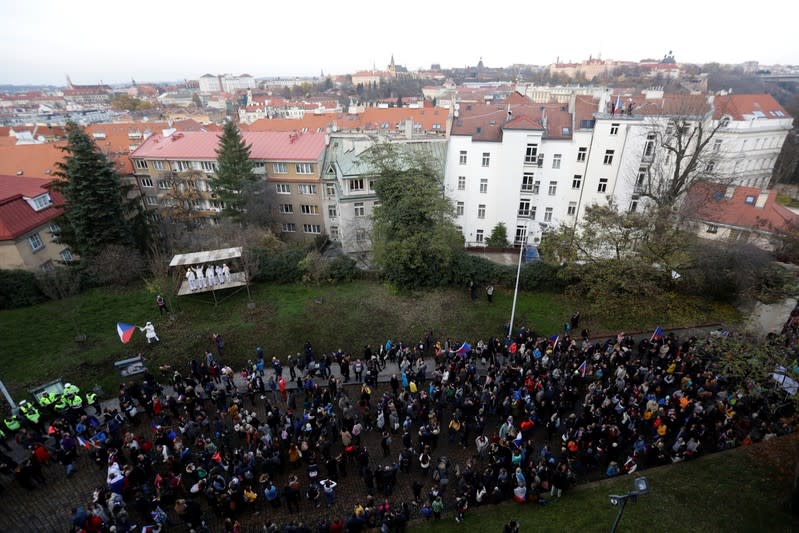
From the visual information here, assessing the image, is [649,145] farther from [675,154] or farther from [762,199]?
[762,199]

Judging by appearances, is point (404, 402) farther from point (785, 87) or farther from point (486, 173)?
point (785, 87)

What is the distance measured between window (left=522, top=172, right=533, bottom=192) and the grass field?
1307cm

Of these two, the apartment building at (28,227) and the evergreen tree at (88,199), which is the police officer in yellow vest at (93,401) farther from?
the apartment building at (28,227)

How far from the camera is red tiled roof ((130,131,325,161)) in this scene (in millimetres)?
45844

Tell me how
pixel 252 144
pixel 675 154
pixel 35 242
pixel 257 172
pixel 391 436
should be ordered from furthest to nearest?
pixel 252 144, pixel 257 172, pixel 675 154, pixel 35 242, pixel 391 436

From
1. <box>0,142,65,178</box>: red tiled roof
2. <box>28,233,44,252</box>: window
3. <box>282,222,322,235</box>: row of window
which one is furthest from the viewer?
<box>0,142,65,178</box>: red tiled roof

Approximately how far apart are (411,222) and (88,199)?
23.2 metres

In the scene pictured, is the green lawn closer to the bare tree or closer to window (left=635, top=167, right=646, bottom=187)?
the bare tree

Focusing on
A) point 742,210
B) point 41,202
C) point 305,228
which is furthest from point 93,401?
point 742,210

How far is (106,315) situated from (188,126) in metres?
68.5

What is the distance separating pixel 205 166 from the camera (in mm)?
48531

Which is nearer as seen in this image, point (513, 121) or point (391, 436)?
point (391, 436)

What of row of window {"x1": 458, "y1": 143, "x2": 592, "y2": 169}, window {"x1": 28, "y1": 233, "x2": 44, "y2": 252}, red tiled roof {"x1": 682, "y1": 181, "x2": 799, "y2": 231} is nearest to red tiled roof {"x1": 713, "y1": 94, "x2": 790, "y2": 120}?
red tiled roof {"x1": 682, "y1": 181, "x2": 799, "y2": 231}

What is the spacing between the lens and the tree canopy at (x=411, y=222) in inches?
1086
